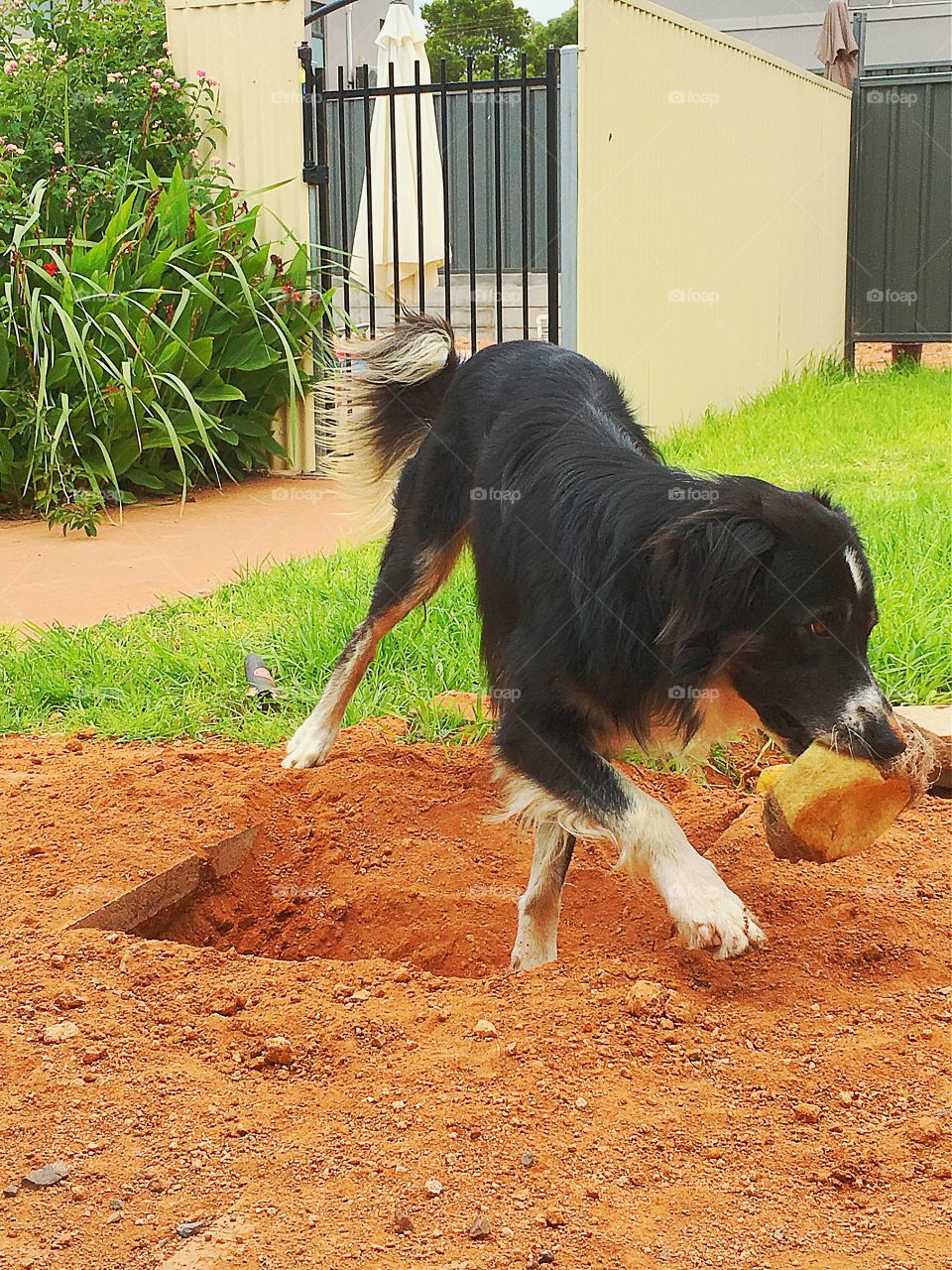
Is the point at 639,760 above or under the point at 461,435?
under

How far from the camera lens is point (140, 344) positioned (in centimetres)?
720

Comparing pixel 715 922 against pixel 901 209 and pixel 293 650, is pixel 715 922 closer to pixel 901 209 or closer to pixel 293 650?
pixel 293 650

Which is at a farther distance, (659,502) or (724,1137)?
(659,502)

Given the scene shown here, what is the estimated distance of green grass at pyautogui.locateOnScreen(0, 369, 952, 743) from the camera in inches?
183

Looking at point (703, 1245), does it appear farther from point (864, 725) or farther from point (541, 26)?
point (541, 26)

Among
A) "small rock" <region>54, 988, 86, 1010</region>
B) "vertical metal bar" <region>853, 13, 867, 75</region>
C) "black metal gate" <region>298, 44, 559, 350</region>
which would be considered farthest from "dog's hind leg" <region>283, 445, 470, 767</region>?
"vertical metal bar" <region>853, 13, 867, 75</region>

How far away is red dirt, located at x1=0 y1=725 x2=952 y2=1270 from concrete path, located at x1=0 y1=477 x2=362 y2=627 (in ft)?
7.25

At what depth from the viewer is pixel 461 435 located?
424 cm

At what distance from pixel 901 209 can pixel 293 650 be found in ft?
34.9

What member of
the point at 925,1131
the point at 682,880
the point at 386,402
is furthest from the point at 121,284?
the point at 925,1131

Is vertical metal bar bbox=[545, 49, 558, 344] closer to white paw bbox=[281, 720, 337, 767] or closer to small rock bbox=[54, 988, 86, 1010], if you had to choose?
white paw bbox=[281, 720, 337, 767]

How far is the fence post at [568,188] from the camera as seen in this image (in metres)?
7.98

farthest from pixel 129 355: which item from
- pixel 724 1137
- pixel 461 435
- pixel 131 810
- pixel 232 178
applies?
pixel 724 1137

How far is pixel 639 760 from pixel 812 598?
5.40 ft
